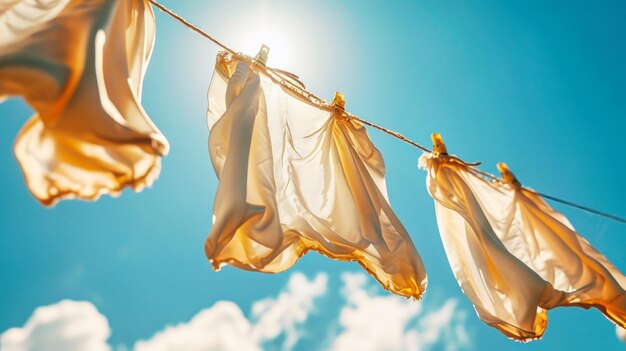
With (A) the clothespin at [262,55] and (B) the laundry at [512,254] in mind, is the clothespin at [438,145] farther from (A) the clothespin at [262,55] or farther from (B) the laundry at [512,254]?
(A) the clothespin at [262,55]

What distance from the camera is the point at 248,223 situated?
1.15 meters

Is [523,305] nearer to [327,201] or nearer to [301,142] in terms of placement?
[327,201]

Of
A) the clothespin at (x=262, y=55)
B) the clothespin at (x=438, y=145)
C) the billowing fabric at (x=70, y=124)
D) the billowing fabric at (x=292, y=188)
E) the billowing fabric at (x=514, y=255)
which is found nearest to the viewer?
the billowing fabric at (x=70, y=124)

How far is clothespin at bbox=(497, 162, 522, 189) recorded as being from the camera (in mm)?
2279

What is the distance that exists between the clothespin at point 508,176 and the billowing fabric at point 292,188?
29.5 inches

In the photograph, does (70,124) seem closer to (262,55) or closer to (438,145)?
(262,55)

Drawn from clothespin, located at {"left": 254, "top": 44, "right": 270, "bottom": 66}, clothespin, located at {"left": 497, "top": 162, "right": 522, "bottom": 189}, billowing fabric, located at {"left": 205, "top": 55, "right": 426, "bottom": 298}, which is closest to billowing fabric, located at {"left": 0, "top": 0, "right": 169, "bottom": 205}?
billowing fabric, located at {"left": 205, "top": 55, "right": 426, "bottom": 298}

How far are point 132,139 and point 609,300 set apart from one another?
1843 millimetres

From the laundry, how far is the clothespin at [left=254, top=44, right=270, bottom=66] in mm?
874

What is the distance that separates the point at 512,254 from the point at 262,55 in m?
1.26

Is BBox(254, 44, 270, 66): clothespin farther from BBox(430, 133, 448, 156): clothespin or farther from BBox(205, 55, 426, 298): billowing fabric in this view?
BBox(430, 133, 448, 156): clothespin

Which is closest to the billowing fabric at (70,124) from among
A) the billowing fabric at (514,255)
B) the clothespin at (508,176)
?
the billowing fabric at (514,255)

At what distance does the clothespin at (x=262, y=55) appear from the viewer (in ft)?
6.07

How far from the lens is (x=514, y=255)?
6.35 ft
